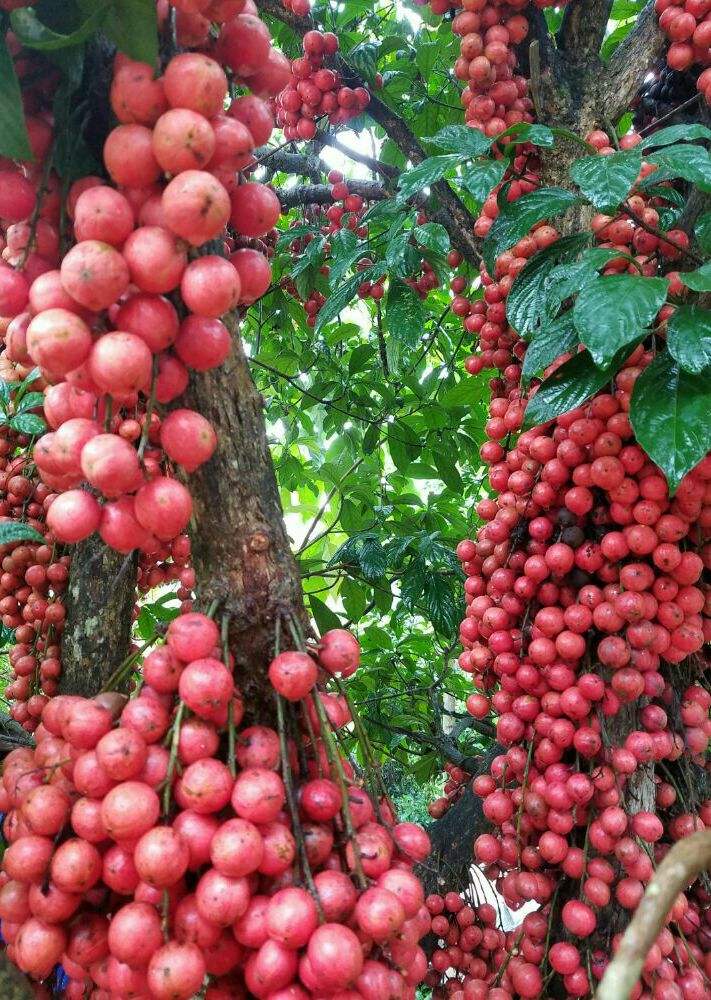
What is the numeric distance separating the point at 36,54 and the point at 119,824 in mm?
893

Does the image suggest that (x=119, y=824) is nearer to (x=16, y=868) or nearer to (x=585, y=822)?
(x=16, y=868)

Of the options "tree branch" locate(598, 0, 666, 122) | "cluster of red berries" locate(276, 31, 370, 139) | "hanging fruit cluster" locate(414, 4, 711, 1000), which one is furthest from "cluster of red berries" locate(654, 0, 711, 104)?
"cluster of red berries" locate(276, 31, 370, 139)

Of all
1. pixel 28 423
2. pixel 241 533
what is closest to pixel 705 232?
pixel 241 533

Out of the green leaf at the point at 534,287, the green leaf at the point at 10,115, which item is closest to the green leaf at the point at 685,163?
the green leaf at the point at 534,287

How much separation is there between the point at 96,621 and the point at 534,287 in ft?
4.55

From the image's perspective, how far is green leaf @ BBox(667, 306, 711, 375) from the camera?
1.19 metres

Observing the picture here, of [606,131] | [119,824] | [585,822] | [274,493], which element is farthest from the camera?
[606,131]

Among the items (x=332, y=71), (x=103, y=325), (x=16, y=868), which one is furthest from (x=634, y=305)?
(x=332, y=71)

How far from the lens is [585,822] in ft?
5.09

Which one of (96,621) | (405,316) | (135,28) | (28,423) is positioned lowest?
(96,621)

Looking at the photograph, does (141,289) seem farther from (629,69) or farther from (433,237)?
(629,69)

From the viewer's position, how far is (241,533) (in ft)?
3.27

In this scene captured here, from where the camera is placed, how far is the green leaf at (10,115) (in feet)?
2.57

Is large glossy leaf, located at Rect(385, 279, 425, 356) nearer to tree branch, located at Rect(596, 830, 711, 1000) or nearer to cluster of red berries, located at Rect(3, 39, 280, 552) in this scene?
cluster of red berries, located at Rect(3, 39, 280, 552)
